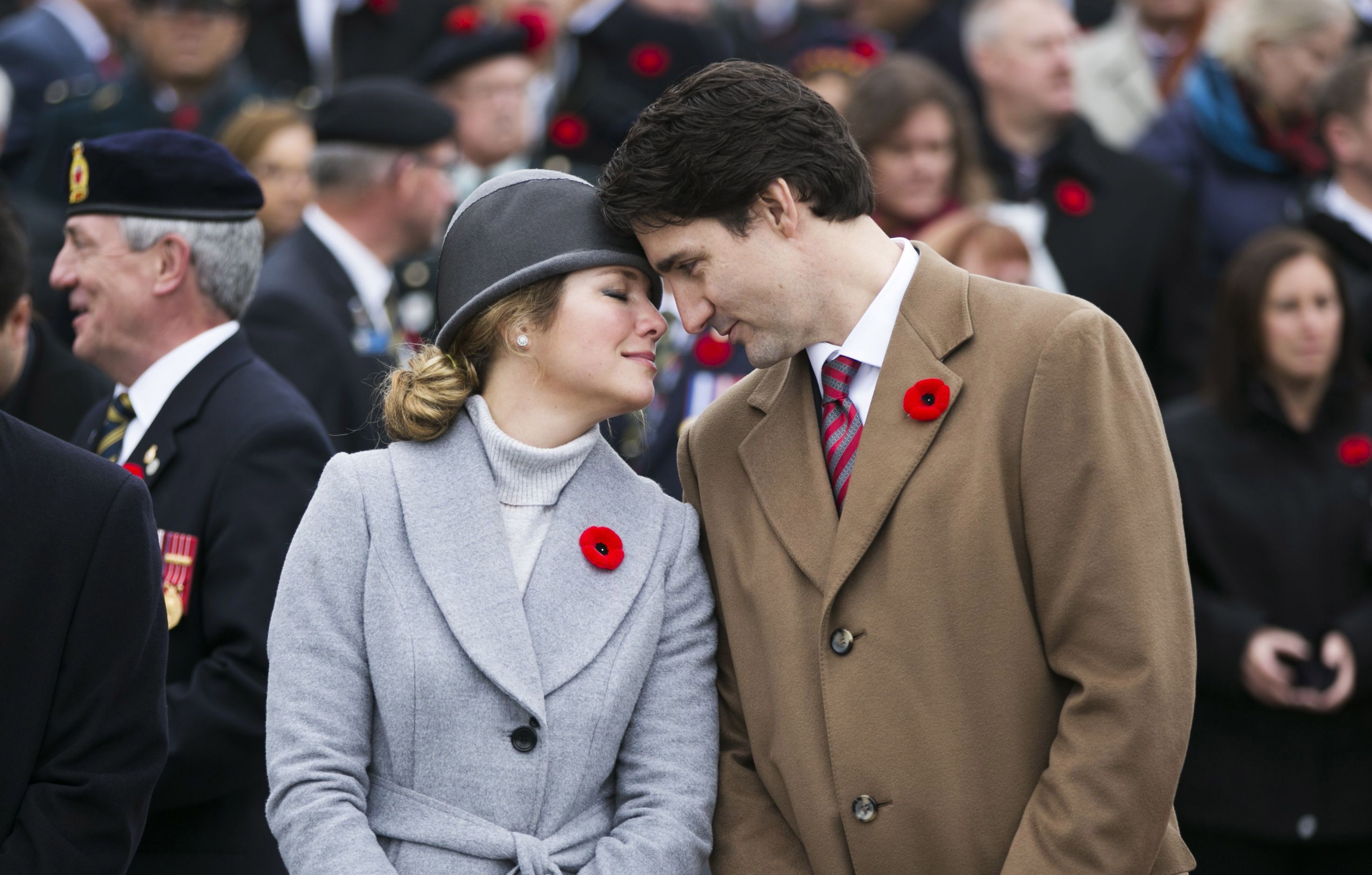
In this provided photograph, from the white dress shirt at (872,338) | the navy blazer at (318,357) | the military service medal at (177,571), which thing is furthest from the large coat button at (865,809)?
the navy blazer at (318,357)

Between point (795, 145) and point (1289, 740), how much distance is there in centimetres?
283

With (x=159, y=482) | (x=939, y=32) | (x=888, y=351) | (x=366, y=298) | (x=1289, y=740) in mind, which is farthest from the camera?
(x=939, y=32)

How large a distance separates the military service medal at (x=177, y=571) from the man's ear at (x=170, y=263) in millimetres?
633

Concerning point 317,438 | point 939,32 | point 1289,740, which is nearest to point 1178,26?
point 939,32

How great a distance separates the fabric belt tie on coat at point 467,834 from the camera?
2906mm

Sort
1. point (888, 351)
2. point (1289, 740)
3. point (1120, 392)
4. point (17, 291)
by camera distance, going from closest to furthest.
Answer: point (1120, 392), point (888, 351), point (17, 291), point (1289, 740)

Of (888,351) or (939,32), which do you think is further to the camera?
(939,32)

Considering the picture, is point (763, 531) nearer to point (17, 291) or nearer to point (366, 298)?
point (17, 291)

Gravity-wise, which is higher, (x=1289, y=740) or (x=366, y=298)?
(x=366, y=298)

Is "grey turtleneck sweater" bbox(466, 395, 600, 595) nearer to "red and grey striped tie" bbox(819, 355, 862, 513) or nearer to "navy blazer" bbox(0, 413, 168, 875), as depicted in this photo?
"red and grey striped tie" bbox(819, 355, 862, 513)

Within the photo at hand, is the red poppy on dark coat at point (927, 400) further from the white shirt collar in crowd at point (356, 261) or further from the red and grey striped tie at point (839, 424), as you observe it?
the white shirt collar in crowd at point (356, 261)

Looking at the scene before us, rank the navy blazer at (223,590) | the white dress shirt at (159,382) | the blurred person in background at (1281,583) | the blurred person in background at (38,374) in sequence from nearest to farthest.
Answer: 1. the navy blazer at (223,590)
2. the white dress shirt at (159,382)
3. the blurred person in background at (38,374)
4. the blurred person in background at (1281,583)

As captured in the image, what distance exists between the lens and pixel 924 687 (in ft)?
9.52

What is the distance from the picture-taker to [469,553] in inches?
120
